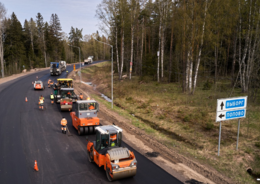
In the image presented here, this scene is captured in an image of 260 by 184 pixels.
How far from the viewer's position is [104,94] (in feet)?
115

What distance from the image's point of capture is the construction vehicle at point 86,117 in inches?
579

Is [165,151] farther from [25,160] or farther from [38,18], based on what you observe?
[38,18]

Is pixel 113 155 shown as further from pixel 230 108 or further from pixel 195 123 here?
pixel 195 123

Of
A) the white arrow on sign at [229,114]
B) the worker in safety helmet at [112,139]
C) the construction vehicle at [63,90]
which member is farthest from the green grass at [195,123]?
the construction vehicle at [63,90]

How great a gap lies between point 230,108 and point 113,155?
7.75m

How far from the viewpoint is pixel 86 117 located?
1509cm

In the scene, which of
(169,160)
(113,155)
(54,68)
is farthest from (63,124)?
(54,68)

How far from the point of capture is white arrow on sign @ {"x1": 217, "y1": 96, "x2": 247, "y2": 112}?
12172 millimetres

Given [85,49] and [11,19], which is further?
[85,49]

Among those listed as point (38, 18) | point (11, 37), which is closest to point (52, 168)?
point (11, 37)

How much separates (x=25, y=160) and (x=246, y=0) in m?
29.9

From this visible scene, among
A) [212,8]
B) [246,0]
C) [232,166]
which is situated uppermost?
[246,0]

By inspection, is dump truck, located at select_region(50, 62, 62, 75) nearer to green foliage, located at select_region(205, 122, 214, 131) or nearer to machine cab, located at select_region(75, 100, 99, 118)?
machine cab, located at select_region(75, 100, 99, 118)

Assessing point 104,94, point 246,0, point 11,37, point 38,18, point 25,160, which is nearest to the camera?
point 25,160
